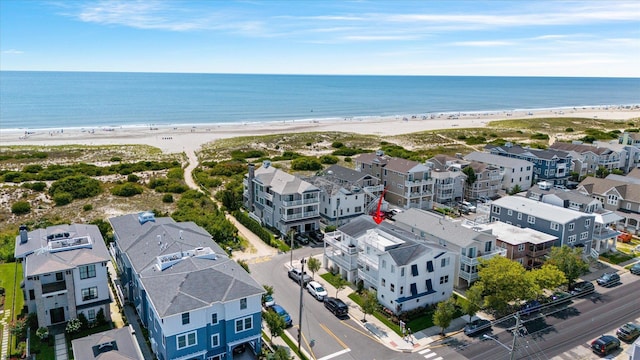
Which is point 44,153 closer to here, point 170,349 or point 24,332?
point 24,332

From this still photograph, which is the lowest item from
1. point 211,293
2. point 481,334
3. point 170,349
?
point 481,334

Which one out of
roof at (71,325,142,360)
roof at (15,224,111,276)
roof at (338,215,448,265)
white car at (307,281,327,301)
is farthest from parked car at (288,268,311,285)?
roof at (71,325,142,360)

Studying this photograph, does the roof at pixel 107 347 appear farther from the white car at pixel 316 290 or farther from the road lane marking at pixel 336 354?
the white car at pixel 316 290

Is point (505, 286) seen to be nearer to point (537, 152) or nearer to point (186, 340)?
point (186, 340)

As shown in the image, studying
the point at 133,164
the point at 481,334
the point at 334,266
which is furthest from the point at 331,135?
the point at 481,334

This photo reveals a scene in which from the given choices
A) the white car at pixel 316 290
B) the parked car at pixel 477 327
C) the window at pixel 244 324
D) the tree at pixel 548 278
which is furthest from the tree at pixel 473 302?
the window at pixel 244 324

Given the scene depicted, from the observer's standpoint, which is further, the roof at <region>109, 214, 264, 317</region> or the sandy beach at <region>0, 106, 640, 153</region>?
the sandy beach at <region>0, 106, 640, 153</region>

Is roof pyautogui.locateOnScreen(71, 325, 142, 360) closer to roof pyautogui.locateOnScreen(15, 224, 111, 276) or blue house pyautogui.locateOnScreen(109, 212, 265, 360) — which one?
blue house pyautogui.locateOnScreen(109, 212, 265, 360)
